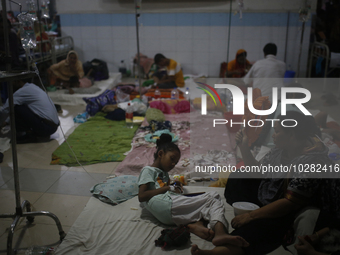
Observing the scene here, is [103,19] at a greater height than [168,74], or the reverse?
[103,19]

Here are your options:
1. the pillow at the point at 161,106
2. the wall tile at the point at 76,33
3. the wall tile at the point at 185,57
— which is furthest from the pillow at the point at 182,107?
the wall tile at the point at 76,33

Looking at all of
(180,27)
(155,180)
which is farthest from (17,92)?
(180,27)

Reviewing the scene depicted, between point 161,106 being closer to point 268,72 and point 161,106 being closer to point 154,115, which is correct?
point 154,115

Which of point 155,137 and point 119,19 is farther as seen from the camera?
point 119,19

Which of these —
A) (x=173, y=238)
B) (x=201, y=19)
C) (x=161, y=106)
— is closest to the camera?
(x=173, y=238)

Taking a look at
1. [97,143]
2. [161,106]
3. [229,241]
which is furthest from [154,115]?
[229,241]

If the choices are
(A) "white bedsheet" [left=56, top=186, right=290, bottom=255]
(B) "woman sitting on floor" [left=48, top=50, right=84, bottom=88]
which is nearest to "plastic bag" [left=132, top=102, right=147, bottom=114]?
(B) "woman sitting on floor" [left=48, top=50, right=84, bottom=88]

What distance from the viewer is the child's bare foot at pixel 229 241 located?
1.52m

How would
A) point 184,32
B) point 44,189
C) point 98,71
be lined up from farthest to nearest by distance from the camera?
point 184,32 < point 98,71 < point 44,189

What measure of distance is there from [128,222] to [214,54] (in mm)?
4903

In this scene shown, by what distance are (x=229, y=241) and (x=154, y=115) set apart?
7.60 ft

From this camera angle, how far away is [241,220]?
5.45 feet

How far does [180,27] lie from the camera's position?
20.2 ft

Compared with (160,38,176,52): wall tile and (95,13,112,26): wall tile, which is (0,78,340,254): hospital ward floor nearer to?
(95,13,112,26): wall tile
